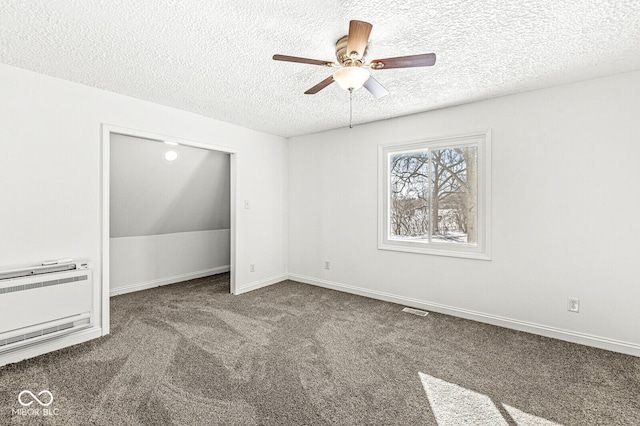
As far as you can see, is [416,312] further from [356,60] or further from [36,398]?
[36,398]

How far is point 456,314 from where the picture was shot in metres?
3.54

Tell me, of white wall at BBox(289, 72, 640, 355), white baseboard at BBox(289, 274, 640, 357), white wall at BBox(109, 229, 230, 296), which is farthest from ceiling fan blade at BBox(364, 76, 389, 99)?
white wall at BBox(109, 229, 230, 296)

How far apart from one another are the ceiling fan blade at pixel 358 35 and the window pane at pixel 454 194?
2.23m

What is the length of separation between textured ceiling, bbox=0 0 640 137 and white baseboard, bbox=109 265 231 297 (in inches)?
109

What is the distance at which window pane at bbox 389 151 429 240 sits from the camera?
153 inches

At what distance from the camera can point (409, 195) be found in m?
4.01

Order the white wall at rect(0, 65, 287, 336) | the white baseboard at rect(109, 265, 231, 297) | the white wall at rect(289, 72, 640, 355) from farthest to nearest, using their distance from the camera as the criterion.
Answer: the white baseboard at rect(109, 265, 231, 297), the white wall at rect(289, 72, 640, 355), the white wall at rect(0, 65, 287, 336)

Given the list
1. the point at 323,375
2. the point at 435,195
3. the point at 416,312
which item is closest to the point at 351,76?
the point at 323,375

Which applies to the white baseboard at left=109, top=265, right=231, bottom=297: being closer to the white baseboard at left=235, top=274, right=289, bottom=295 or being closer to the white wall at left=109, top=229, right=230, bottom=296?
the white wall at left=109, top=229, right=230, bottom=296

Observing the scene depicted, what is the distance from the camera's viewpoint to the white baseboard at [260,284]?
440 cm

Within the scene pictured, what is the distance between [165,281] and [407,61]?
4.71 m

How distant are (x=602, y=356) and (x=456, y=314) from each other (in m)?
1.25

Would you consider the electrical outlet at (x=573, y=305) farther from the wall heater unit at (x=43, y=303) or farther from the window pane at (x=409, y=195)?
the wall heater unit at (x=43, y=303)

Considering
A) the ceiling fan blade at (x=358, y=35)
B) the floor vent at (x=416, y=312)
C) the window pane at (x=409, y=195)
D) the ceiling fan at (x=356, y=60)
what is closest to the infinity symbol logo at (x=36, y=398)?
the ceiling fan at (x=356, y=60)
